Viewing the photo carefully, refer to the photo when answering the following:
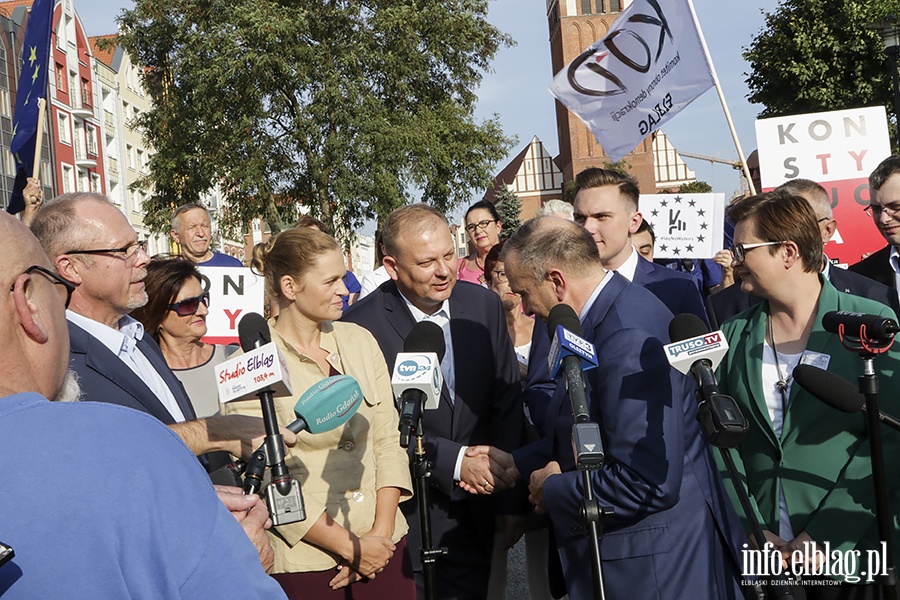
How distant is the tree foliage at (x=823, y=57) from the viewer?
3027cm

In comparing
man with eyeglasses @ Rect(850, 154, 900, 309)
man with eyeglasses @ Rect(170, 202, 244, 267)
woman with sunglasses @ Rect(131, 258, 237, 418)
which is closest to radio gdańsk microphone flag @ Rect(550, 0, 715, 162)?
man with eyeglasses @ Rect(850, 154, 900, 309)

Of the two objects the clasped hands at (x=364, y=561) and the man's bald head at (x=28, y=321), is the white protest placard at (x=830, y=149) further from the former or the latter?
the man's bald head at (x=28, y=321)

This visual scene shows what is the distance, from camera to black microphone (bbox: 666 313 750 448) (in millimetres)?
2539

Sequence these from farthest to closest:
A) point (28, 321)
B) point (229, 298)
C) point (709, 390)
→ point (229, 298)
point (709, 390)
point (28, 321)

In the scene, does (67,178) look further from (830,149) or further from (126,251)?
(126,251)

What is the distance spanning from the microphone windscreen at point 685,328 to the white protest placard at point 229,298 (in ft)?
17.0

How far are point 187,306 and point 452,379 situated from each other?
1.52 m

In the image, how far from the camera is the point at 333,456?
3.96 meters

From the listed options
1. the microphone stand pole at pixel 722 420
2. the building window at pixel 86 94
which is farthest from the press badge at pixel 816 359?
the building window at pixel 86 94

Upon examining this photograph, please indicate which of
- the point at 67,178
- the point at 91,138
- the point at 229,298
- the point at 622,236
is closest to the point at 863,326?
the point at 622,236

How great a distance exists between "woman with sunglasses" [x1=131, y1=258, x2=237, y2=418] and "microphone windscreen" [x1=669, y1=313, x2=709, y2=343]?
296 centimetres

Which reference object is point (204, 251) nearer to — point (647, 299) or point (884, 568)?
point (647, 299)

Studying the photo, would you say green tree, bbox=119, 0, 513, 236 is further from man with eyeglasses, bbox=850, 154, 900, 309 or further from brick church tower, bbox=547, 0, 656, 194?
brick church tower, bbox=547, 0, 656, 194

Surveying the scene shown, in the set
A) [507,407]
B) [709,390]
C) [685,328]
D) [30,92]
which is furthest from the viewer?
[30,92]
